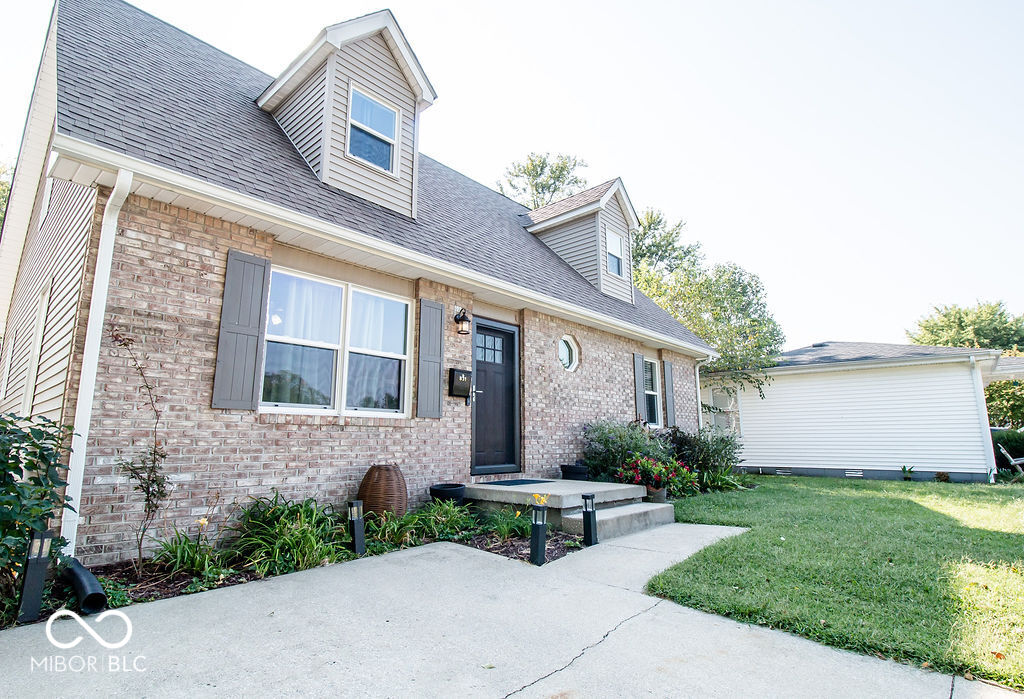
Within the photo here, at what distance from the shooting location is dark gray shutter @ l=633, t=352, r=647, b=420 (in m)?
10.6

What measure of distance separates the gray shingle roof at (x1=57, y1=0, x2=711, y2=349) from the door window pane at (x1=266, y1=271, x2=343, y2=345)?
0.79 metres

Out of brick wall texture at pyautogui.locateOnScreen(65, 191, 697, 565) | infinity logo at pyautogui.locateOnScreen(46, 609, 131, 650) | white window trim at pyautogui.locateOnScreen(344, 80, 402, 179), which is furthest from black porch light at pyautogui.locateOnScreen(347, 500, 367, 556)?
white window trim at pyautogui.locateOnScreen(344, 80, 402, 179)

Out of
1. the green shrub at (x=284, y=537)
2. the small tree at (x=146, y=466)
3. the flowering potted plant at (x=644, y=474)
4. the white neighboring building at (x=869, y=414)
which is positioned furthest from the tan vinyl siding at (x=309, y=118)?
the white neighboring building at (x=869, y=414)

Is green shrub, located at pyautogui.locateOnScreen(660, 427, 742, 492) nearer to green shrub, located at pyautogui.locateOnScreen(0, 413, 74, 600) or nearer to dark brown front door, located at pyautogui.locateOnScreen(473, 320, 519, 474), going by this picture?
dark brown front door, located at pyautogui.locateOnScreen(473, 320, 519, 474)

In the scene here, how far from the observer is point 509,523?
5.47 m

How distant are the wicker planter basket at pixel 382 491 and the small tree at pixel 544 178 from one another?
20.5 meters

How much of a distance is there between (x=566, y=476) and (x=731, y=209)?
13.8 meters

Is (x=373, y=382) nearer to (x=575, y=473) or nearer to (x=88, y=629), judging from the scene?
(x=88, y=629)

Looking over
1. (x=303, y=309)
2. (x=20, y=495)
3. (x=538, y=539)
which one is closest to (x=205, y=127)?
(x=303, y=309)

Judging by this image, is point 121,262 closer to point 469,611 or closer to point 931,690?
point 469,611

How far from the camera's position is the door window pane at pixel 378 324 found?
6.05m

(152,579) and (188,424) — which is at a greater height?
(188,424)

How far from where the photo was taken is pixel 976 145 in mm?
11438

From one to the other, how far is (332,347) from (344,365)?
24 centimetres
